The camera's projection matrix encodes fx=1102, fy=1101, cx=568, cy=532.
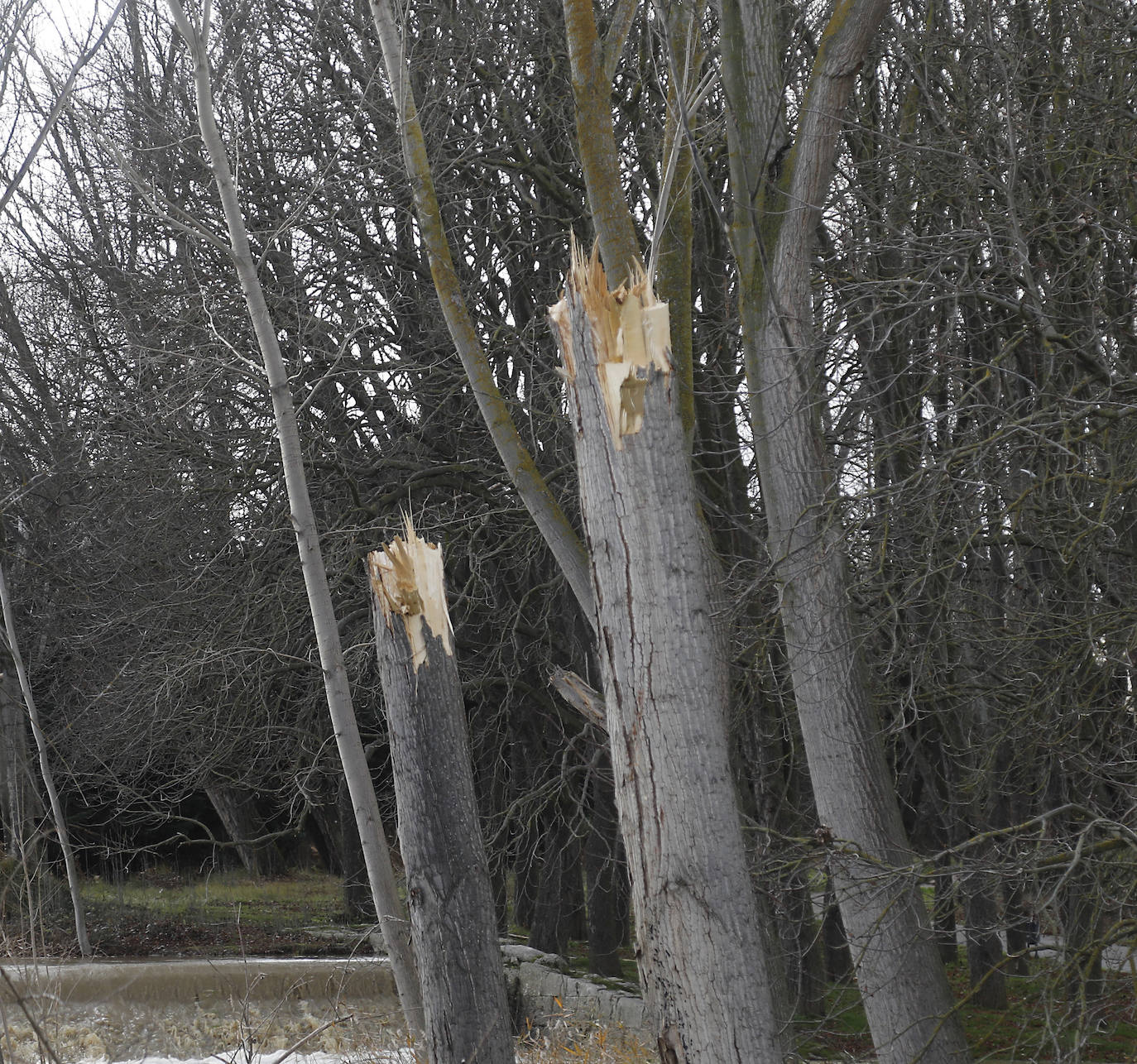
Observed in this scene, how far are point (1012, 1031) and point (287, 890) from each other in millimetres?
12067

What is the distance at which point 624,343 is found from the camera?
10.8 feet

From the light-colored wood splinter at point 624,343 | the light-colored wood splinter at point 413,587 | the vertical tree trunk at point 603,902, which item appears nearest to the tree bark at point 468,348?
the light-colored wood splinter at point 413,587

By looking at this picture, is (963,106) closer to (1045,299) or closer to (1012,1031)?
(1045,299)

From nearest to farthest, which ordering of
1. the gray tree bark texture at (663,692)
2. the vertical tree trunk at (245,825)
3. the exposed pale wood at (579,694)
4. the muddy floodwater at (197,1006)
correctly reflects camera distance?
the gray tree bark texture at (663,692)
the exposed pale wood at (579,694)
the muddy floodwater at (197,1006)
the vertical tree trunk at (245,825)

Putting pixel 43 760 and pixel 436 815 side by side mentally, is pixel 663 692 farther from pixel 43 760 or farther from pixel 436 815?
pixel 43 760

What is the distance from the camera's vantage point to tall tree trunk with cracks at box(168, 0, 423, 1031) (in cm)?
671

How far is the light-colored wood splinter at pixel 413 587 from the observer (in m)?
5.20

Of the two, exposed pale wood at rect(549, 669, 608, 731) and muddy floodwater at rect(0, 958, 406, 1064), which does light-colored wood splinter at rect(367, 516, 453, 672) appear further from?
muddy floodwater at rect(0, 958, 406, 1064)

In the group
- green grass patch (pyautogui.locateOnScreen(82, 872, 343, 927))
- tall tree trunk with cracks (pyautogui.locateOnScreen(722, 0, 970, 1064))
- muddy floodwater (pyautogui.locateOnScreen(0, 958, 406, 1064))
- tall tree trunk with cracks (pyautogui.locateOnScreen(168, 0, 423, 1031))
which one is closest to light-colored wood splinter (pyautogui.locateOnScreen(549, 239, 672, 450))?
tall tree trunk with cracks (pyautogui.locateOnScreen(722, 0, 970, 1064))

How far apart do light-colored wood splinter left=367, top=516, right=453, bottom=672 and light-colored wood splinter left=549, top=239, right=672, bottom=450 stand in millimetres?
2003

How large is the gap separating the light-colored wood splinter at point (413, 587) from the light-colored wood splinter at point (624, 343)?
200 centimetres

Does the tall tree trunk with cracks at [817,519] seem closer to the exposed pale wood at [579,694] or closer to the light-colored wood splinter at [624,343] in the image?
the exposed pale wood at [579,694]

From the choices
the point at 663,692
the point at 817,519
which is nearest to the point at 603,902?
the point at 817,519

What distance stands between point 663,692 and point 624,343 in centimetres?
105
